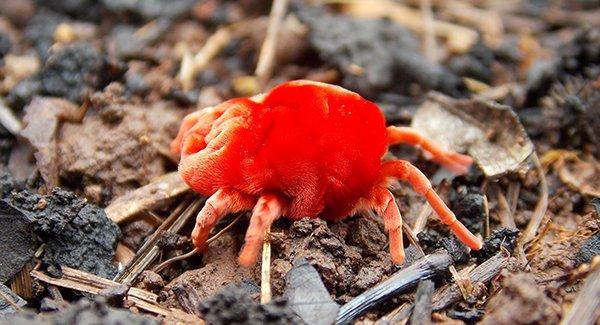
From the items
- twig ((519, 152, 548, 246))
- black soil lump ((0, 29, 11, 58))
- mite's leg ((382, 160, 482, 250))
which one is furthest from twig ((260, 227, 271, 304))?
black soil lump ((0, 29, 11, 58))

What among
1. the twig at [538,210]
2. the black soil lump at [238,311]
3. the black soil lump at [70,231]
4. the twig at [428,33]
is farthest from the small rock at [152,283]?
the twig at [428,33]

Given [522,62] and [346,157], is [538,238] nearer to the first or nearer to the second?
[346,157]

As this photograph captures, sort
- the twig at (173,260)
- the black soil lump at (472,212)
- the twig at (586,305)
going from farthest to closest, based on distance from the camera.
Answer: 1. the black soil lump at (472,212)
2. the twig at (173,260)
3. the twig at (586,305)

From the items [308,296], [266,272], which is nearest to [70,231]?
[266,272]

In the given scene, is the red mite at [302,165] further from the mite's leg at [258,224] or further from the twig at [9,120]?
the twig at [9,120]

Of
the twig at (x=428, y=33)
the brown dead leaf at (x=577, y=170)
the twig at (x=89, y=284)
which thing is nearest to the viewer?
the twig at (x=89, y=284)

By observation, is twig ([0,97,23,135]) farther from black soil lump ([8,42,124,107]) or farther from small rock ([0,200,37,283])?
small rock ([0,200,37,283])

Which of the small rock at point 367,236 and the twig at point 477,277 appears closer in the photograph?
the twig at point 477,277
